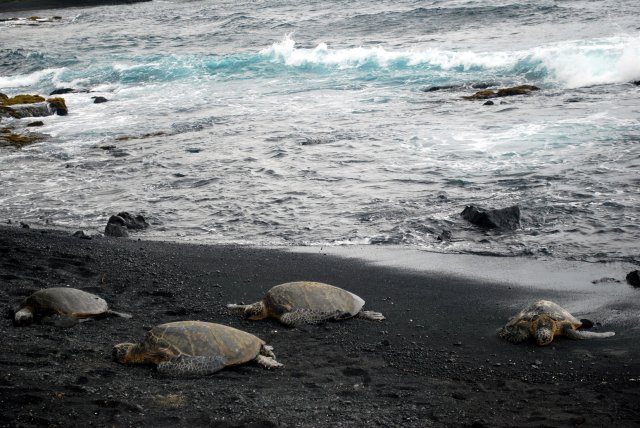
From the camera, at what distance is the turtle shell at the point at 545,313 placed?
6.08 m

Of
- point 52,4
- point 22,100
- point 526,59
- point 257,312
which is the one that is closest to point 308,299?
point 257,312

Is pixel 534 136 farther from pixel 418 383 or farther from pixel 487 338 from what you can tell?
pixel 418 383

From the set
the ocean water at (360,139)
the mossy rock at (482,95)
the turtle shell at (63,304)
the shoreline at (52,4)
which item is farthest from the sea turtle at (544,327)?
the shoreline at (52,4)

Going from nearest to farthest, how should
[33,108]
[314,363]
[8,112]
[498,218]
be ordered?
1. [314,363]
2. [498,218]
3. [8,112]
4. [33,108]

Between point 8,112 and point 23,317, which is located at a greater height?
point 8,112

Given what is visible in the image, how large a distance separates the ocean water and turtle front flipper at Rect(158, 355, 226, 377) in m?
4.09

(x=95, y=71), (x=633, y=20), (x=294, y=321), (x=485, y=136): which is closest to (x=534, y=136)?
(x=485, y=136)

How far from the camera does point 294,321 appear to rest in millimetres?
6320

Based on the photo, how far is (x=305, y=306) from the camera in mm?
6383

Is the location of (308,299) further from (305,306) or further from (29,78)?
(29,78)

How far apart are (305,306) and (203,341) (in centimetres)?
135

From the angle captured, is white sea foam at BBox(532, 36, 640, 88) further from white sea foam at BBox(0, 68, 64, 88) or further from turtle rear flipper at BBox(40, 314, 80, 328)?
white sea foam at BBox(0, 68, 64, 88)

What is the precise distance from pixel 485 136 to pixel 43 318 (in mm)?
10456

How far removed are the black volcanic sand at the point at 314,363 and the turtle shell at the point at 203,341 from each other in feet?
0.46
